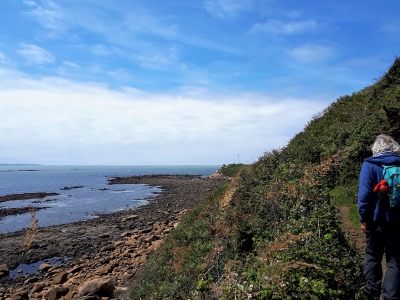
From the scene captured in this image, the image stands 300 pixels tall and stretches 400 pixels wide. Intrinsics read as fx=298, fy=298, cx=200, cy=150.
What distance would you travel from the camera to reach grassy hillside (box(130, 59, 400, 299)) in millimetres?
4531

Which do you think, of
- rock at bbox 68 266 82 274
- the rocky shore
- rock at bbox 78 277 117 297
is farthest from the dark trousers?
rock at bbox 68 266 82 274

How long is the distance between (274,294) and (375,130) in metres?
8.65

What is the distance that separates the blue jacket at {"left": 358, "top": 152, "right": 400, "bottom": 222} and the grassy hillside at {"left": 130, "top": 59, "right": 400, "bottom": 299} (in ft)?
3.64

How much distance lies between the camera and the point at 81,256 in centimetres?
1933

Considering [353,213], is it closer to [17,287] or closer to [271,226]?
[271,226]

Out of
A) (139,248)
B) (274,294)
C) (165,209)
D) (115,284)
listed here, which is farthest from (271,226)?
(165,209)

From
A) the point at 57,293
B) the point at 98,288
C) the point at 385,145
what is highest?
the point at 385,145

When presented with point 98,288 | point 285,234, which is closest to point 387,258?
point 285,234

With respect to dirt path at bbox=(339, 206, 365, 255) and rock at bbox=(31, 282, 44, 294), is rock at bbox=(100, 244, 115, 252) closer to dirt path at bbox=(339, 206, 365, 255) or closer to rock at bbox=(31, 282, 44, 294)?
rock at bbox=(31, 282, 44, 294)

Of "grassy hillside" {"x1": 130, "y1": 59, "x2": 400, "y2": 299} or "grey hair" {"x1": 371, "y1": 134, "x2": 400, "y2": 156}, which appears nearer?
"grey hair" {"x1": 371, "y1": 134, "x2": 400, "y2": 156}

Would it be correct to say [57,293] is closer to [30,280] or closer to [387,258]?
[30,280]

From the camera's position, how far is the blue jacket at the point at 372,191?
161 inches

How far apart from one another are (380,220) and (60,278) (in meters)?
15.1

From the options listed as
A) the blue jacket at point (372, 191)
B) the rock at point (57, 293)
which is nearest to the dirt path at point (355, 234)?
the blue jacket at point (372, 191)
